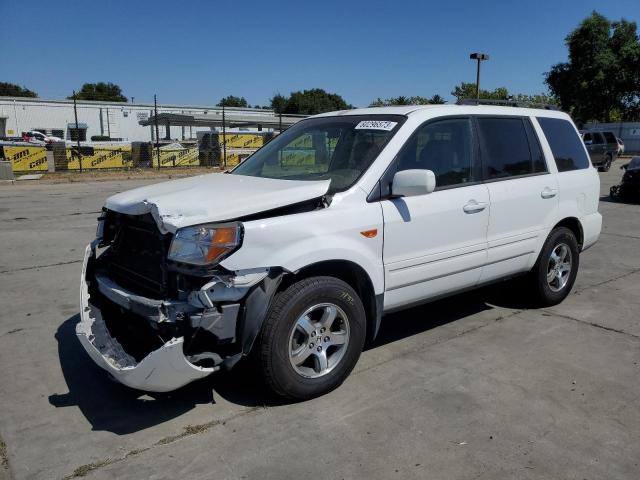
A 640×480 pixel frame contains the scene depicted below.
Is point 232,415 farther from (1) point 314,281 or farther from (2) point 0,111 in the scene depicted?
(2) point 0,111

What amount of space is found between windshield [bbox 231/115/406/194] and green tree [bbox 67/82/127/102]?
348ft

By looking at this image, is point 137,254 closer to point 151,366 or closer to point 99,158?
point 151,366

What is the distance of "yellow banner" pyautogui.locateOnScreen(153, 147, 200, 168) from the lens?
88.4 ft

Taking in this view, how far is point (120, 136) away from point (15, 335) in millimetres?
62270

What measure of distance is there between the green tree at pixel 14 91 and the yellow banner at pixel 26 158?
86306 mm

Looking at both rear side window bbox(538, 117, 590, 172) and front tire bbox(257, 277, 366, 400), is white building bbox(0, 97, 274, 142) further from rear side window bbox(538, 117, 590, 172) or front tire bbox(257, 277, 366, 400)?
front tire bbox(257, 277, 366, 400)

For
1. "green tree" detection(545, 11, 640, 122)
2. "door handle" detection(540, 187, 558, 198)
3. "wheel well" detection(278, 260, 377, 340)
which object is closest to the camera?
"wheel well" detection(278, 260, 377, 340)

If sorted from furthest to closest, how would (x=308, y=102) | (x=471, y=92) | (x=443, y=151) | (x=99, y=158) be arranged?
(x=308, y=102), (x=471, y=92), (x=99, y=158), (x=443, y=151)

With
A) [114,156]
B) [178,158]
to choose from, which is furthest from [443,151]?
[178,158]

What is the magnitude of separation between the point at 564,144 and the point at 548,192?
73cm

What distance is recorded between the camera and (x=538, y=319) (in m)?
5.11

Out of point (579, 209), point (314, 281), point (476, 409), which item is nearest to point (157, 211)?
point (314, 281)

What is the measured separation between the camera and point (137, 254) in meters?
3.61

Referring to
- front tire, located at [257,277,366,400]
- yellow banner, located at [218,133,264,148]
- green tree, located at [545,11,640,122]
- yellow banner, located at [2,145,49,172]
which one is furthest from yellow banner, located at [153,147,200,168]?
green tree, located at [545,11,640,122]
